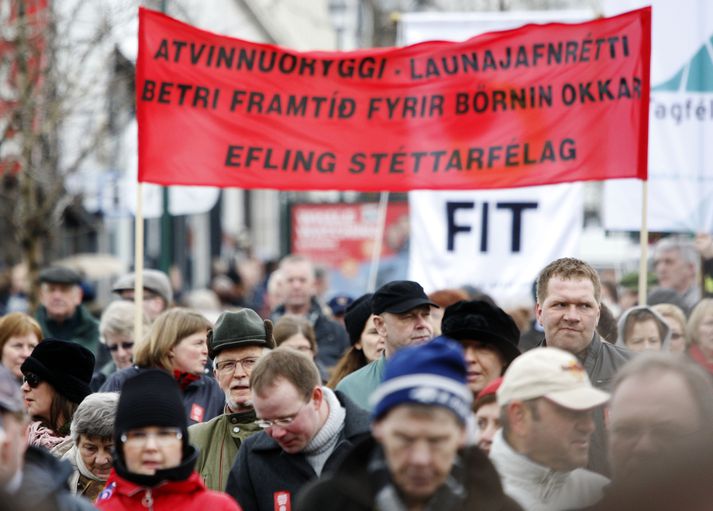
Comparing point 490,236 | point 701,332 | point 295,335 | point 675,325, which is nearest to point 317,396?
point 295,335

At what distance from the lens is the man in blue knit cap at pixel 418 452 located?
4117 millimetres

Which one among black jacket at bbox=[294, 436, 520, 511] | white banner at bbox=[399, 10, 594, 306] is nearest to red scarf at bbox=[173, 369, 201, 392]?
black jacket at bbox=[294, 436, 520, 511]

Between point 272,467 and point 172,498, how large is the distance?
0.85m

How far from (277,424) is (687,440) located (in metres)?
1.83

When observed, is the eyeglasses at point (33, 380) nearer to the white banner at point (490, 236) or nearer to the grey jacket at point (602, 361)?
the grey jacket at point (602, 361)

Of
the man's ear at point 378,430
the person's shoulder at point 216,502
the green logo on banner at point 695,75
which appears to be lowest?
the person's shoulder at point 216,502

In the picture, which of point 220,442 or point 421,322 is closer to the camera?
point 220,442

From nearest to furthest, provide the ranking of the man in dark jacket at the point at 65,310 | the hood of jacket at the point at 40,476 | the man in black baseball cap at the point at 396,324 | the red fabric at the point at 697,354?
the hood of jacket at the point at 40,476, the man in black baseball cap at the point at 396,324, the red fabric at the point at 697,354, the man in dark jacket at the point at 65,310

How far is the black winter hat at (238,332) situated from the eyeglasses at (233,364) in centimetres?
7

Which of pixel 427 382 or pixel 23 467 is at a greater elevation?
pixel 427 382

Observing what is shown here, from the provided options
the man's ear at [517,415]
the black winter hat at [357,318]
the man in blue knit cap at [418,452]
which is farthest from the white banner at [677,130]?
the man in blue knit cap at [418,452]

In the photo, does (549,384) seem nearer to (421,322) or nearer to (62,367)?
(421,322)

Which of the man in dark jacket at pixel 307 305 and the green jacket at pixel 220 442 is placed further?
the man in dark jacket at pixel 307 305

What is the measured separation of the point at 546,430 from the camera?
16.4 feet
